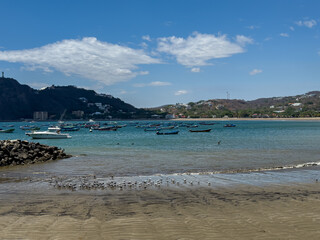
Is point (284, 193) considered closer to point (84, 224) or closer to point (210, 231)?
point (210, 231)

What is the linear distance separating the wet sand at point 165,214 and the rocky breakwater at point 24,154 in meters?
11.6

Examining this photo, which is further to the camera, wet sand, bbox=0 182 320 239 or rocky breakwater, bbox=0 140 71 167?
rocky breakwater, bbox=0 140 71 167

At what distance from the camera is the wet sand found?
23.7 ft

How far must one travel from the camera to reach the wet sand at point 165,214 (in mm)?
7227

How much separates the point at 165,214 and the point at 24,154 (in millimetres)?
18751

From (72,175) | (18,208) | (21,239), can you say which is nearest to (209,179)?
(72,175)

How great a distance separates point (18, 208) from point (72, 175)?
795cm

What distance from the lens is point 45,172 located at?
18781 millimetres

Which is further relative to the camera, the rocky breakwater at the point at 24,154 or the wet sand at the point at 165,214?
the rocky breakwater at the point at 24,154

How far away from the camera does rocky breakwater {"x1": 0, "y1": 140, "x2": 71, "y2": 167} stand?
74.4 ft

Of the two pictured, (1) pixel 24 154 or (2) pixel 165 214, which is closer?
(2) pixel 165 214

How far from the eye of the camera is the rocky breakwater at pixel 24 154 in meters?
22.7

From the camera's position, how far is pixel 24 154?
24062 millimetres

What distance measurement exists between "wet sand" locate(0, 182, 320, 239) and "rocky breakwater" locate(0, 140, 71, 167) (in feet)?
38.0
